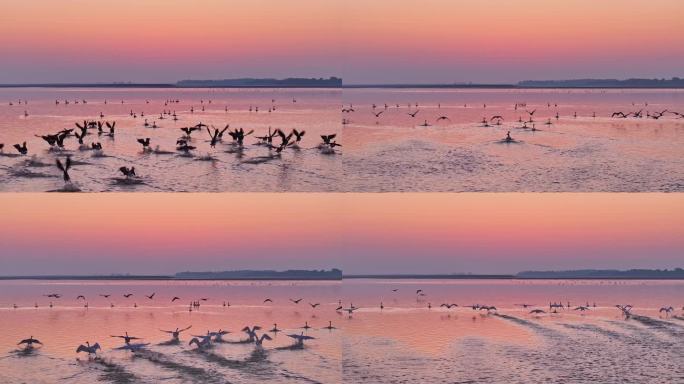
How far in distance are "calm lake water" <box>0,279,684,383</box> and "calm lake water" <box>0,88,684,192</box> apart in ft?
1.30

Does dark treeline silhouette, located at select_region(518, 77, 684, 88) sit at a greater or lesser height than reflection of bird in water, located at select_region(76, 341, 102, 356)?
greater

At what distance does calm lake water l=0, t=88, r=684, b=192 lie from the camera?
4.44 m

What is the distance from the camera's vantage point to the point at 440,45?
4520 mm

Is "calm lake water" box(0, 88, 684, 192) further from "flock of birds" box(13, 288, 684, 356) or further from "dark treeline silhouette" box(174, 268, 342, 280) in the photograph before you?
"flock of birds" box(13, 288, 684, 356)

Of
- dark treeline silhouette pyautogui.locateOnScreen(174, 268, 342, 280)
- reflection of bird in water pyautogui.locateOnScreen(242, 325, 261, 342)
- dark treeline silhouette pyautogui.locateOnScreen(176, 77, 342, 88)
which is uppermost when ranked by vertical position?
dark treeline silhouette pyautogui.locateOnScreen(176, 77, 342, 88)

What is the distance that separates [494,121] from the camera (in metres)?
4.47

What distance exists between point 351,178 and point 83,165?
103cm

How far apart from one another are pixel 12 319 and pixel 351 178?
1.42m

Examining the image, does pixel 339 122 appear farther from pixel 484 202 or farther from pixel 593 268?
pixel 593 268

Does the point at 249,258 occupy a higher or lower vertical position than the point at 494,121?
lower

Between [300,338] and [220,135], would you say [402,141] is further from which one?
[300,338]

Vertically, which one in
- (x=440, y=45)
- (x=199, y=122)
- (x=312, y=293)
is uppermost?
(x=440, y=45)

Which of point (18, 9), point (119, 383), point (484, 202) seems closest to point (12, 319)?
point (119, 383)

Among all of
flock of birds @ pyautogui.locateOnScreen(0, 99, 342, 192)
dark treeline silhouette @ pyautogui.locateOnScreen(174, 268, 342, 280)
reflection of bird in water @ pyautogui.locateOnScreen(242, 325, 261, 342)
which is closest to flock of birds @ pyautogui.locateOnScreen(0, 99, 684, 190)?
flock of birds @ pyautogui.locateOnScreen(0, 99, 342, 192)
